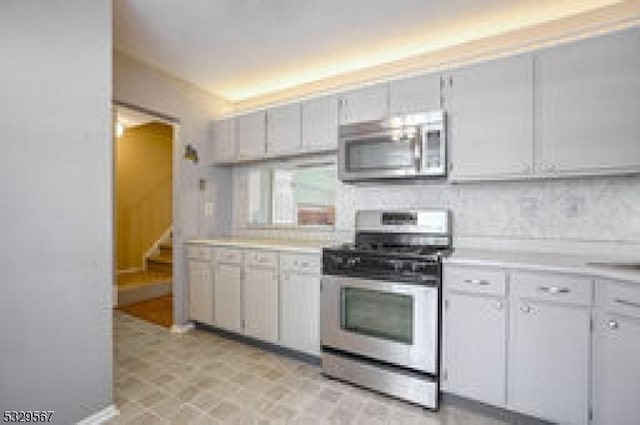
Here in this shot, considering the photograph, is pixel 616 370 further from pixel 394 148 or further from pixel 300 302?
pixel 300 302

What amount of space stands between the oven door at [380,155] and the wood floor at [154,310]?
9.04ft

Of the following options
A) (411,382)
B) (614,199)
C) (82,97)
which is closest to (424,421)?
(411,382)

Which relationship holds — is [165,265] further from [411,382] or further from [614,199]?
[614,199]

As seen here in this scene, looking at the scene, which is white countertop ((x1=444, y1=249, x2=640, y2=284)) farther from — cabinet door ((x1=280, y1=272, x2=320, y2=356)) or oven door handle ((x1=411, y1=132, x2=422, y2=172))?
cabinet door ((x1=280, y1=272, x2=320, y2=356))

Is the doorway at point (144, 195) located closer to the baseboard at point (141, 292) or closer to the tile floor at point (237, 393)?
the baseboard at point (141, 292)

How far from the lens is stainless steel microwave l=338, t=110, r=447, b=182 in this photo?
7.57 ft

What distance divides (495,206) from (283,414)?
7.24 feet

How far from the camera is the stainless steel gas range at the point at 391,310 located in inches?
80.0

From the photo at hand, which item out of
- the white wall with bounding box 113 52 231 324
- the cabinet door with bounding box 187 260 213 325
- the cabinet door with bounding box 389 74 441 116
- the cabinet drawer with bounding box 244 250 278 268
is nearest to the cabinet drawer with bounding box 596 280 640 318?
the cabinet door with bounding box 389 74 441 116

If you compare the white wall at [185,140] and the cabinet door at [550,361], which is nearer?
the cabinet door at [550,361]

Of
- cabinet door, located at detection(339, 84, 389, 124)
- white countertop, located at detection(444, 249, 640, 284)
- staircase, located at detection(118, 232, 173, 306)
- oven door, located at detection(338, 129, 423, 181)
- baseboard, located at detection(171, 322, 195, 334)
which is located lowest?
baseboard, located at detection(171, 322, 195, 334)

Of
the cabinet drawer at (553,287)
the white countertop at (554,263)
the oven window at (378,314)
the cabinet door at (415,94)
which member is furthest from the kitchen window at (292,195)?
the cabinet drawer at (553,287)

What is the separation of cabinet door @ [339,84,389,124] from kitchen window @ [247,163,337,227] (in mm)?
620

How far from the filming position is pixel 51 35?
1614 mm
